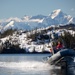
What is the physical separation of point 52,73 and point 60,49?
537 centimetres

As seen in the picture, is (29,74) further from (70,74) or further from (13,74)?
(70,74)

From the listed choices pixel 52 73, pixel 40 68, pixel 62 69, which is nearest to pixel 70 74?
pixel 52 73

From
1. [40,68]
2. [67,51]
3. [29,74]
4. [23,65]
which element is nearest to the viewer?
[29,74]

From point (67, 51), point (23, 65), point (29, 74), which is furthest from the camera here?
point (23, 65)

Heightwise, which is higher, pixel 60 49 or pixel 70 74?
pixel 60 49

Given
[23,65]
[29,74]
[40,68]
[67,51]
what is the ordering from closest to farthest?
1. [29,74]
2. [67,51]
3. [40,68]
4. [23,65]

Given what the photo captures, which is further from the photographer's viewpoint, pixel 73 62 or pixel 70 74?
pixel 73 62

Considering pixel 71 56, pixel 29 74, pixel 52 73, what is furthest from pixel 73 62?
pixel 29 74

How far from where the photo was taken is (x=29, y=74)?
37.6 meters

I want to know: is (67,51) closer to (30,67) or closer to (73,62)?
(73,62)

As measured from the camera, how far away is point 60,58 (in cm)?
4125

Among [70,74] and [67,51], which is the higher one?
[67,51]

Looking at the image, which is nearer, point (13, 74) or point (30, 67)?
point (13, 74)

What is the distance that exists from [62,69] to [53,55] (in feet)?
7.17
